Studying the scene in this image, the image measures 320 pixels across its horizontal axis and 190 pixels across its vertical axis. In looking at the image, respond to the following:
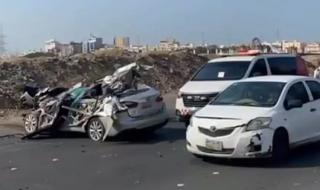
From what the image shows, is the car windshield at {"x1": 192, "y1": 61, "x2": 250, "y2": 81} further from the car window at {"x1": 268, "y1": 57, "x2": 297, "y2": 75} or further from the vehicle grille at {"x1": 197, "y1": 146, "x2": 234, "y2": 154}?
the vehicle grille at {"x1": 197, "y1": 146, "x2": 234, "y2": 154}

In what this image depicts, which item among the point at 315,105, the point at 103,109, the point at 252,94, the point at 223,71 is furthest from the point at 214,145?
the point at 223,71

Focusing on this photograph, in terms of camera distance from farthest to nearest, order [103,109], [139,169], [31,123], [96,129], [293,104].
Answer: [31,123] → [96,129] → [103,109] → [293,104] → [139,169]

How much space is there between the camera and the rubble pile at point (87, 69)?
3058cm

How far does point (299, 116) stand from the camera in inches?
473

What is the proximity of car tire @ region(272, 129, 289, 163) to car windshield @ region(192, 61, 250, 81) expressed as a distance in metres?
5.55

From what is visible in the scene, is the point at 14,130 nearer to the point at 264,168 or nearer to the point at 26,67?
the point at 264,168

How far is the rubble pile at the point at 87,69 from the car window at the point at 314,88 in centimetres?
1448

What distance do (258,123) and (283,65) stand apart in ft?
26.5

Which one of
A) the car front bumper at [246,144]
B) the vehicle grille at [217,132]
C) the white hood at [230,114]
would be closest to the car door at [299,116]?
the white hood at [230,114]

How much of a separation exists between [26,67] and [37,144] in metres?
18.0

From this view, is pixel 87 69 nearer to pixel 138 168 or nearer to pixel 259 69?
pixel 259 69

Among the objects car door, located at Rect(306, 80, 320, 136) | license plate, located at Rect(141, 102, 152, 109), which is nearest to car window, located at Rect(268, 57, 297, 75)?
license plate, located at Rect(141, 102, 152, 109)

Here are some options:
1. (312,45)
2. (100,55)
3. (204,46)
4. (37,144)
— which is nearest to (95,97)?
(37,144)

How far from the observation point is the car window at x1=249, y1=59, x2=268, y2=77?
17.5 metres
